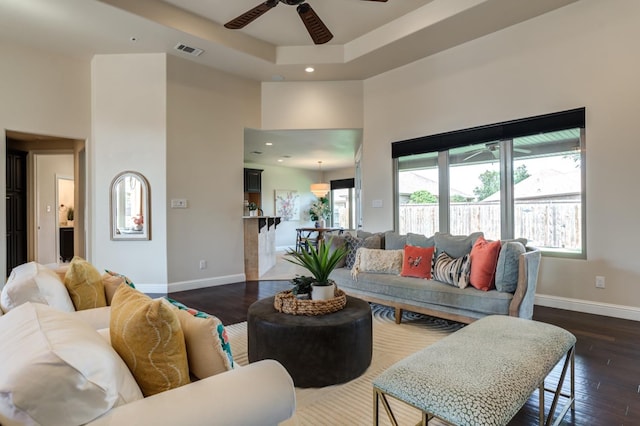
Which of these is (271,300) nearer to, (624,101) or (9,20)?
(624,101)

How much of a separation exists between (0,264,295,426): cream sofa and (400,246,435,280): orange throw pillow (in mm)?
2619

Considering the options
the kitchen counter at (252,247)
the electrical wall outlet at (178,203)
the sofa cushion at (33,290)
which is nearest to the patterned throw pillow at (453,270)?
the sofa cushion at (33,290)

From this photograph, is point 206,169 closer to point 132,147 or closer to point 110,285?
point 132,147

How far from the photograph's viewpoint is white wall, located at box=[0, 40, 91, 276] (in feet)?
14.3

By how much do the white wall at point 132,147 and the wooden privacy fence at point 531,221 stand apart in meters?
4.02

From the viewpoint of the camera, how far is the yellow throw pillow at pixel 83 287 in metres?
2.11

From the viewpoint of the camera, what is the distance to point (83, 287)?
2139 millimetres

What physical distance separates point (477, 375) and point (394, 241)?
2659mm

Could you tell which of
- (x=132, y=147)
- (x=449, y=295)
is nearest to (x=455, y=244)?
(x=449, y=295)

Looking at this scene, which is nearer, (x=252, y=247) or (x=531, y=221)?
→ (x=531, y=221)

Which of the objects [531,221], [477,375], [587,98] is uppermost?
[587,98]

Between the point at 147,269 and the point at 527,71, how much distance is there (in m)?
5.58

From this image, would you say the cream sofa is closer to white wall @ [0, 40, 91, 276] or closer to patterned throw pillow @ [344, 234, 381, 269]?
patterned throw pillow @ [344, 234, 381, 269]

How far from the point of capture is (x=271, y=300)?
8.81 feet
